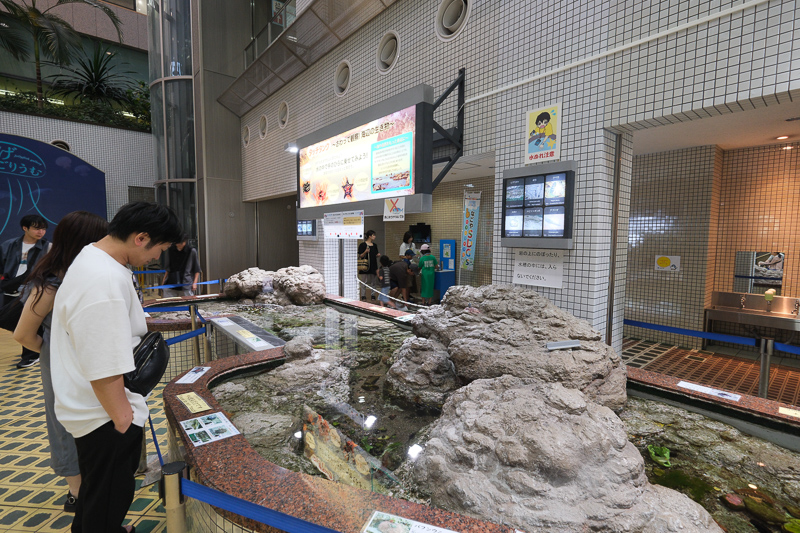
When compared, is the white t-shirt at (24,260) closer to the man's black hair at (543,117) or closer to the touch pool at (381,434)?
the touch pool at (381,434)

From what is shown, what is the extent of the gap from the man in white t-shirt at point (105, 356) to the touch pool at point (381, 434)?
30cm

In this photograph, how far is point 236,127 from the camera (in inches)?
413

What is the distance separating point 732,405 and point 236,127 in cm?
1175

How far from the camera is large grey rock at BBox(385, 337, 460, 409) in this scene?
2.87 metres

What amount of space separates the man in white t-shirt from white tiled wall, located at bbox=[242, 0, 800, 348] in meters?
3.19

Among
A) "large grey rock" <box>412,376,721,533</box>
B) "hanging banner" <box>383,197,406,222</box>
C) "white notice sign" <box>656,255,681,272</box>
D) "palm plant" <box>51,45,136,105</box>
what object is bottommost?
"large grey rock" <box>412,376,721,533</box>

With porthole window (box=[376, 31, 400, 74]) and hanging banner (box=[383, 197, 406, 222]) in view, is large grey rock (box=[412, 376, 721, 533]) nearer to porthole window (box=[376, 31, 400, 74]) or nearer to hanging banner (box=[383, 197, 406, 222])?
hanging banner (box=[383, 197, 406, 222])

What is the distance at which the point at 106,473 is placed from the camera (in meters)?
1.47

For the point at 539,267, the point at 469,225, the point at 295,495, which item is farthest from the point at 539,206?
the point at 469,225

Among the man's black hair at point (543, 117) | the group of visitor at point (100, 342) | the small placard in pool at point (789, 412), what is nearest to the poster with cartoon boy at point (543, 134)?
the man's black hair at point (543, 117)

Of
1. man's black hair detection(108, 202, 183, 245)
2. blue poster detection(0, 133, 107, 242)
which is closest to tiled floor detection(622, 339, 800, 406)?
man's black hair detection(108, 202, 183, 245)

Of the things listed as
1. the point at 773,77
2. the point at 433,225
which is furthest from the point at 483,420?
the point at 433,225

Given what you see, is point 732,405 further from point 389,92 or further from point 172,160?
point 172,160

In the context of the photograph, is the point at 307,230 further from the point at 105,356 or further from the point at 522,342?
the point at 105,356
